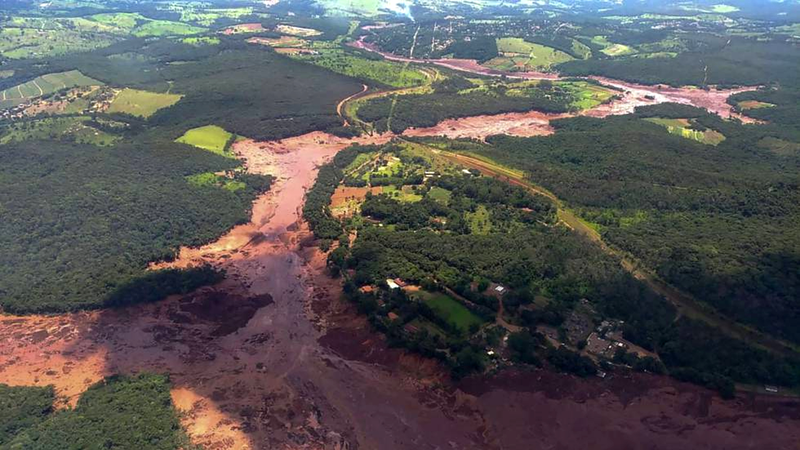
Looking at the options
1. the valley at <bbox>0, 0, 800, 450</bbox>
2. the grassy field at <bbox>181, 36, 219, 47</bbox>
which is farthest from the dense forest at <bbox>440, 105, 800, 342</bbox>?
the grassy field at <bbox>181, 36, 219, 47</bbox>

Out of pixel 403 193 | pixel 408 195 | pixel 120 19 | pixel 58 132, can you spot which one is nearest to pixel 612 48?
pixel 403 193

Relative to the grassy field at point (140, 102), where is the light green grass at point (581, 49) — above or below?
above

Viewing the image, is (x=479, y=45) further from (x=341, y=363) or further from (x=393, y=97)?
(x=341, y=363)

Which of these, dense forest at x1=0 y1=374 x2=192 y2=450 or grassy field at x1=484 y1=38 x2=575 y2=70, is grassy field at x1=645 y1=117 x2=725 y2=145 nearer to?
grassy field at x1=484 y1=38 x2=575 y2=70

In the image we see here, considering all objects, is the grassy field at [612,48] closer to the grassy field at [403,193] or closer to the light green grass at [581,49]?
the light green grass at [581,49]

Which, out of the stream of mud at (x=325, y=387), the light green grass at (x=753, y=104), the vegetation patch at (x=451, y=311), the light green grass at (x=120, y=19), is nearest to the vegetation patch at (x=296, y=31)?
the light green grass at (x=120, y=19)

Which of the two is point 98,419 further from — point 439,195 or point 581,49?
point 581,49
